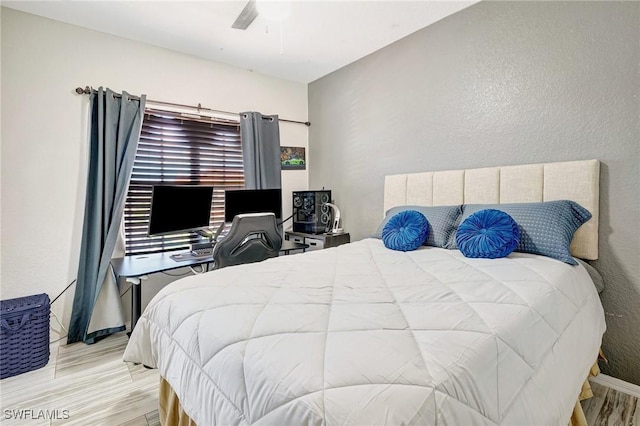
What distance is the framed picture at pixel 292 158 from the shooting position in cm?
385

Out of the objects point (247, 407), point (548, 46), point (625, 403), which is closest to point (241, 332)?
point (247, 407)

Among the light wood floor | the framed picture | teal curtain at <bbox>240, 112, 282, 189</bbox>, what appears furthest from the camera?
the framed picture

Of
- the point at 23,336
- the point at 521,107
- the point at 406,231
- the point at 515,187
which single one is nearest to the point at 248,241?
the point at 406,231

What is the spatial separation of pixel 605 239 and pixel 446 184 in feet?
3.42

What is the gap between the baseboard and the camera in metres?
1.75

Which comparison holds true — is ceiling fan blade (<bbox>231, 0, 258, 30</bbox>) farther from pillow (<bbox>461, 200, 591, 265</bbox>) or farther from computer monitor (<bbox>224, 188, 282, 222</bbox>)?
pillow (<bbox>461, 200, 591, 265</bbox>)

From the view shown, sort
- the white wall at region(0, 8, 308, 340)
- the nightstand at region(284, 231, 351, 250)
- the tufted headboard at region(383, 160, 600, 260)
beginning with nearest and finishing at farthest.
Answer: the tufted headboard at region(383, 160, 600, 260), the white wall at region(0, 8, 308, 340), the nightstand at region(284, 231, 351, 250)

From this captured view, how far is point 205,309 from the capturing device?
1189 millimetres

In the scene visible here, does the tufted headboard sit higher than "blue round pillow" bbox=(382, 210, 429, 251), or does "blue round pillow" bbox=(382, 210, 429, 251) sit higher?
the tufted headboard

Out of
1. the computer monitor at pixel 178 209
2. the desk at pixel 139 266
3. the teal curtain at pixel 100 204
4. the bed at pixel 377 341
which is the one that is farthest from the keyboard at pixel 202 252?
the bed at pixel 377 341

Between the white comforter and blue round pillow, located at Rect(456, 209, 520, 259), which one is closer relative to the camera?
the white comforter

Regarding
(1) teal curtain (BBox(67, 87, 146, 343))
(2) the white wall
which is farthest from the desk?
(2) the white wall

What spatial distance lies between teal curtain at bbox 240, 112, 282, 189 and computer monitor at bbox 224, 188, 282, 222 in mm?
188

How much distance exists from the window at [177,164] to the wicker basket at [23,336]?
794 mm
